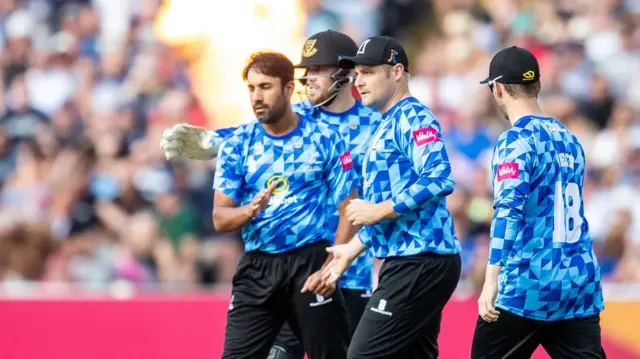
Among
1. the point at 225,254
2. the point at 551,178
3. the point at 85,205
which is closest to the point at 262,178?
the point at 551,178

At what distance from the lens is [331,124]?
8156mm

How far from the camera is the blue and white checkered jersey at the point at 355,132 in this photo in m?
8.12

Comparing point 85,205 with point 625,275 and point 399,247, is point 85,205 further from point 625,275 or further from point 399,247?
point 399,247

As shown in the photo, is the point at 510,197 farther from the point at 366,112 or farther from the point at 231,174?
the point at 366,112

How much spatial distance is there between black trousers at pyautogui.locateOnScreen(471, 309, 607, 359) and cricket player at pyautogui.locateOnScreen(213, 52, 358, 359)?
46.3 inches

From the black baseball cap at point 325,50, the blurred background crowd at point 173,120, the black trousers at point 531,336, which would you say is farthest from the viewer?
the blurred background crowd at point 173,120

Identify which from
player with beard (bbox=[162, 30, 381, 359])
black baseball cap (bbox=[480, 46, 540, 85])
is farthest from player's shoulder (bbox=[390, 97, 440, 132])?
player with beard (bbox=[162, 30, 381, 359])

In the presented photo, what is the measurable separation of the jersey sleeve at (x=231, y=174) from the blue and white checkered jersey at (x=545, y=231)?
1.76 metres

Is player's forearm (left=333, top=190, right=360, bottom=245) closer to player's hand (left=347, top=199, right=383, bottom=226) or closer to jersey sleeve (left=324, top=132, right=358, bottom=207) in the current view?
jersey sleeve (left=324, top=132, right=358, bottom=207)

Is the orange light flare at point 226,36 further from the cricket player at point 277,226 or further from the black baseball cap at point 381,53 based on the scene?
the black baseball cap at point 381,53

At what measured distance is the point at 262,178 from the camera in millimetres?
7301

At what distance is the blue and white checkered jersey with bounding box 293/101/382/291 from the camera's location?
812cm

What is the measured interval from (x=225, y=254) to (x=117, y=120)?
2.59 meters

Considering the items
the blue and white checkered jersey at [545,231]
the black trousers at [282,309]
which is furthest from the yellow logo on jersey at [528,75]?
the black trousers at [282,309]
